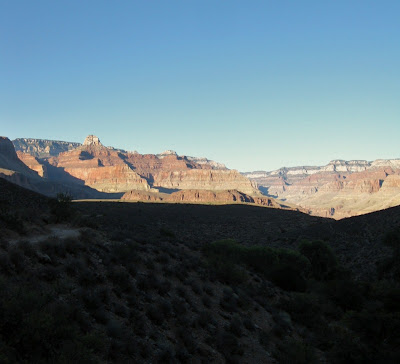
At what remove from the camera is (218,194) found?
184625 millimetres

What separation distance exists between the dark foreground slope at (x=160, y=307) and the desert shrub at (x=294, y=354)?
4 centimetres

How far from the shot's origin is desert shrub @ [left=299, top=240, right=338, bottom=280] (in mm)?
28641

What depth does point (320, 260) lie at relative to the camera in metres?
30.2

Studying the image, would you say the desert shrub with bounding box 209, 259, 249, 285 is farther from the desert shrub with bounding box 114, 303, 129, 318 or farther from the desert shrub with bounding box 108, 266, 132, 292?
the desert shrub with bounding box 114, 303, 129, 318

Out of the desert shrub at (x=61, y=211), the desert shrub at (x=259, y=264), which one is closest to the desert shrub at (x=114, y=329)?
the desert shrub at (x=259, y=264)

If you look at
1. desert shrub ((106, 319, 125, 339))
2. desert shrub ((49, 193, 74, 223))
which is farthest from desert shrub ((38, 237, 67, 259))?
desert shrub ((49, 193, 74, 223))

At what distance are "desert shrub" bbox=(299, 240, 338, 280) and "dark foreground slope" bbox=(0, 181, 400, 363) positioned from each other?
615 cm

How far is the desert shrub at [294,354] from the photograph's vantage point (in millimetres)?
10743

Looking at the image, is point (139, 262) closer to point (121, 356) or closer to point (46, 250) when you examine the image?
point (46, 250)

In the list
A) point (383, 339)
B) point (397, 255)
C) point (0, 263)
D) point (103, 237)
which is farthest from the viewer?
point (397, 255)

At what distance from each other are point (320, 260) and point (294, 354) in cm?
2070

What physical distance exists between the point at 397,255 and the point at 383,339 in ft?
52.7

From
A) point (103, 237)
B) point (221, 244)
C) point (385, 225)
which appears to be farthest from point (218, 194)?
point (103, 237)

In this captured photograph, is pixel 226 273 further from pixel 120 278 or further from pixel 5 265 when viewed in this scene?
pixel 5 265
